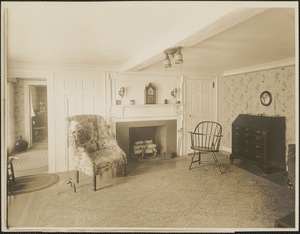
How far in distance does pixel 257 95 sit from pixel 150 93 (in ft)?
8.56

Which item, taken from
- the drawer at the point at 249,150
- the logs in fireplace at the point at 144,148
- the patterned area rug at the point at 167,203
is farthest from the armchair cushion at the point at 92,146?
the drawer at the point at 249,150

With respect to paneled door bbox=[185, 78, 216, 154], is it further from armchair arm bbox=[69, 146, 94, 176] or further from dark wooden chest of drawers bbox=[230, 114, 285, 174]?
armchair arm bbox=[69, 146, 94, 176]

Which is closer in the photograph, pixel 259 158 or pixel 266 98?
pixel 259 158

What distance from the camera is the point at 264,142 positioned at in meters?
4.02

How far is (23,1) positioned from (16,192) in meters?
3.09

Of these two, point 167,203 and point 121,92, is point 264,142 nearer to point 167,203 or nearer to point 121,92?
point 167,203

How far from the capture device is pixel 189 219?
244 centimetres

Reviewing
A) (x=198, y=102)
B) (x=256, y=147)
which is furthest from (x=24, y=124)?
(x=256, y=147)

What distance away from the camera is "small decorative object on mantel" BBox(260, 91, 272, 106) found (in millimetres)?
4512

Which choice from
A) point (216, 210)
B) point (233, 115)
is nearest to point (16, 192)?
point (216, 210)

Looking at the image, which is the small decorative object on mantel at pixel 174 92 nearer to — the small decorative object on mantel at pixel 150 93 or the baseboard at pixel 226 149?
the small decorative object on mantel at pixel 150 93

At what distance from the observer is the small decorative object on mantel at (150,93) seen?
4961 mm

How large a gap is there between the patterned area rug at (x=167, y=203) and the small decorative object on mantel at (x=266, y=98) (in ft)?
5.83

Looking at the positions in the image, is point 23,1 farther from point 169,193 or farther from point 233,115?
point 233,115
